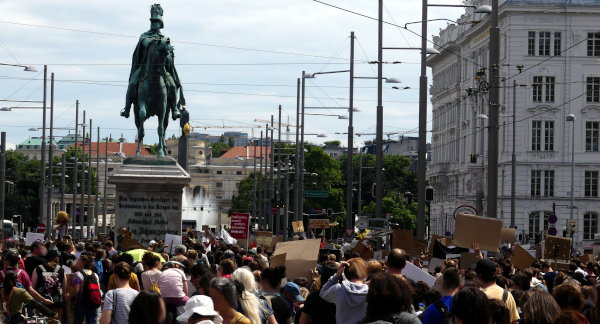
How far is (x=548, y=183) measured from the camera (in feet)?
319

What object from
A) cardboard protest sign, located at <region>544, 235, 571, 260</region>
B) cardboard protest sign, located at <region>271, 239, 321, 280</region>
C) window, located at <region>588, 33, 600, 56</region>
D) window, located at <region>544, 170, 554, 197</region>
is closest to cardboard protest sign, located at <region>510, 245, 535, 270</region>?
cardboard protest sign, located at <region>544, 235, 571, 260</region>

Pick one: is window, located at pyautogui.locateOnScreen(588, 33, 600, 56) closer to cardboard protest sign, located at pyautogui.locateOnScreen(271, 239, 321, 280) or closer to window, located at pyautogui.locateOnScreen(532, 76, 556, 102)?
window, located at pyautogui.locateOnScreen(532, 76, 556, 102)

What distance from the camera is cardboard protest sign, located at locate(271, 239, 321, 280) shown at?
60.0ft

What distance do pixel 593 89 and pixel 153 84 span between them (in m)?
60.7

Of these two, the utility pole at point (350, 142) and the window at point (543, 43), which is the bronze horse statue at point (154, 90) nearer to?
the utility pole at point (350, 142)

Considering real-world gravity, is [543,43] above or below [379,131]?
above

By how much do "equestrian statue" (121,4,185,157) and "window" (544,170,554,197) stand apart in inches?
2315

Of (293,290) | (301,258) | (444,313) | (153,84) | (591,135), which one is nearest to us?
(444,313)

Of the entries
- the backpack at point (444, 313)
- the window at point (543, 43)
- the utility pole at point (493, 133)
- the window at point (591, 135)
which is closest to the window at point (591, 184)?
the window at point (591, 135)

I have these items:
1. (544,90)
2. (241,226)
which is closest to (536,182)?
(544,90)

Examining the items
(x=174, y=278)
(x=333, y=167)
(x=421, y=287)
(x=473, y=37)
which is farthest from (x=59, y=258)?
(x=333, y=167)

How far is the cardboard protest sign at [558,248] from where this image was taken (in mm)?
26703

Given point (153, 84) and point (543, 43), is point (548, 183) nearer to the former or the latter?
point (543, 43)

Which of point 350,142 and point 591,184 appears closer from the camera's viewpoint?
point 350,142
